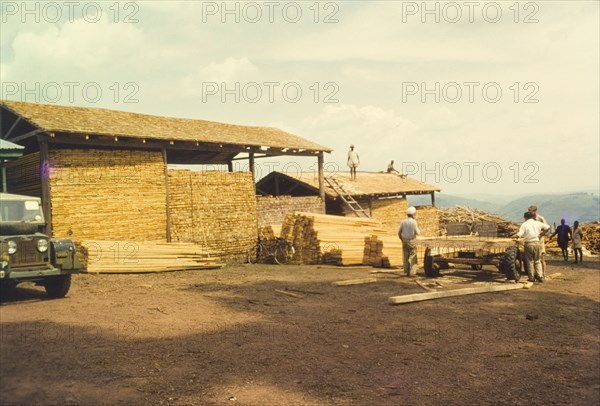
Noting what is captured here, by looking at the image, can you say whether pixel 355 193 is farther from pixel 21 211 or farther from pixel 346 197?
pixel 21 211

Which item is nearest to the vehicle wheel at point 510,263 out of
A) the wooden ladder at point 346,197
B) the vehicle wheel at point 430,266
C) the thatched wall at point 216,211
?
the vehicle wheel at point 430,266

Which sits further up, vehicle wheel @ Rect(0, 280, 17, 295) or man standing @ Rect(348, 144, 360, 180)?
man standing @ Rect(348, 144, 360, 180)

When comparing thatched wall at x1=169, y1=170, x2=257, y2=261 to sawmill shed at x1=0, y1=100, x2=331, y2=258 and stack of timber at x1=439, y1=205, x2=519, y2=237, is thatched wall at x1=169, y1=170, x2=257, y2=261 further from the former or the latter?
stack of timber at x1=439, y1=205, x2=519, y2=237

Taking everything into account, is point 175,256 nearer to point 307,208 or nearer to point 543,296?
point 307,208

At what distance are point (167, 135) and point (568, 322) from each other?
13871 millimetres

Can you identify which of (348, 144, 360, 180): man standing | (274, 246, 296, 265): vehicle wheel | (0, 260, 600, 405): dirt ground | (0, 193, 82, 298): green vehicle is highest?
(348, 144, 360, 180): man standing

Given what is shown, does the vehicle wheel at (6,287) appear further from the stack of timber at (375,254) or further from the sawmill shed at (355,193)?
the sawmill shed at (355,193)

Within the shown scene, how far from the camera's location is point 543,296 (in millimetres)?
10703

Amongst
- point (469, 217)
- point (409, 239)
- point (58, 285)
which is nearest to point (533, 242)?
point (409, 239)

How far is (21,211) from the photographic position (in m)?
9.73

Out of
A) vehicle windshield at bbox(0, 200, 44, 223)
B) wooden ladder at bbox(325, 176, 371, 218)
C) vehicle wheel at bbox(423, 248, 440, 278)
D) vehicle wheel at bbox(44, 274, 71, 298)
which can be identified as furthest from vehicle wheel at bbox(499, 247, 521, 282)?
vehicle windshield at bbox(0, 200, 44, 223)

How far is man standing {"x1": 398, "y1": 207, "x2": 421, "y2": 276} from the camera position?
1343 cm

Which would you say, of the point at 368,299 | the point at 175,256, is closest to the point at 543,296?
the point at 368,299

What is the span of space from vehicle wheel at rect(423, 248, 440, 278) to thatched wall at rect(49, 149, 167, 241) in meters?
9.41
